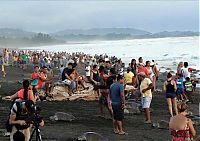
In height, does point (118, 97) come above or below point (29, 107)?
below

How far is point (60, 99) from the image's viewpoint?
15.7m

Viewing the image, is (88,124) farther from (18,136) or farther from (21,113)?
(21,113)

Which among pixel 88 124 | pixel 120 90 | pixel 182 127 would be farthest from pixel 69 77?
pixel 182 127

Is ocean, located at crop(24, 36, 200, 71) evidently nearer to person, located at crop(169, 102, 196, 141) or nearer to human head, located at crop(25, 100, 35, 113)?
person, located at crop(169, 102, 196, 141)

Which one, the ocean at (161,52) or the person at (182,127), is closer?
the person at (182,127)

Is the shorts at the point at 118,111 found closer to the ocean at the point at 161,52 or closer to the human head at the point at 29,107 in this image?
the human head at the point at 29,107

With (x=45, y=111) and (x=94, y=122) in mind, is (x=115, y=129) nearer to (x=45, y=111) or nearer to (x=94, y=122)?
(x=94, y=122)

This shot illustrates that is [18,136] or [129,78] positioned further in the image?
[129,78]

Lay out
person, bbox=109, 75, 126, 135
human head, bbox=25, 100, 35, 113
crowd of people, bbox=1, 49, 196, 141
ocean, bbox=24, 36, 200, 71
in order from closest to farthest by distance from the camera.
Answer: crowd of people, bbox=1, 49, 196, 141
human head, bbox=25, 100, 35, 113
person, bbox=109, 75, 126, 135
ocean, bbox=24, 36, 200, 71

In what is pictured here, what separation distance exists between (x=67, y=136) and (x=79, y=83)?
6002 millimetres

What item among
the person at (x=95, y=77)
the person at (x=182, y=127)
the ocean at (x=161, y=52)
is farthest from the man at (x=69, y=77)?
the ocean at (x=161, y=52)

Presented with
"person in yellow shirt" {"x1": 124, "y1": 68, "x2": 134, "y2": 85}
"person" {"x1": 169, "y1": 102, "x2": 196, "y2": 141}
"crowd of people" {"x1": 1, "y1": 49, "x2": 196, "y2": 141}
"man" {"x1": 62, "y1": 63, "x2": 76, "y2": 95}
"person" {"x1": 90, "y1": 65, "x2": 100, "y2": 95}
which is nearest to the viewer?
"person" {"x1": 169, "y1": 102, "x2": 196, "y2": 141}

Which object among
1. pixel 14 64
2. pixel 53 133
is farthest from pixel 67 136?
pixel 14 64

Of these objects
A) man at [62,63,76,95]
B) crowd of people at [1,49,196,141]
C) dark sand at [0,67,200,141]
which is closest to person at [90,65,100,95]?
crowd of people at [1,49,196,141]
